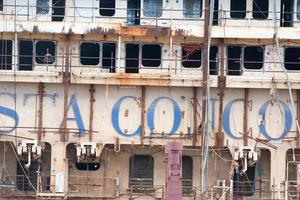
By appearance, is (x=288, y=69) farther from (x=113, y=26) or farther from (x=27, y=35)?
(x=27, y=35)

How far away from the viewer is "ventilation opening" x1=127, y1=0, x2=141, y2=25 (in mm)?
26559

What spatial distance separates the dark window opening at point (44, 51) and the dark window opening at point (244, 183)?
23.7 ft

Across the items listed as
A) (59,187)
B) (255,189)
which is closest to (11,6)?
(59,187)

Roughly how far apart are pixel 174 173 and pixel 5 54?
738 cm

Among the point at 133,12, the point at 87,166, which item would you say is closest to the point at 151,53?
the point at 133,12

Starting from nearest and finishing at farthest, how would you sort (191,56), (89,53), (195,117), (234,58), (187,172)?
(195,117), (89,53), (191,56), (234,58), (187,172)

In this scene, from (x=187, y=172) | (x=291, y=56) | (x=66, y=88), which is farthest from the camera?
(x=187, y=172)

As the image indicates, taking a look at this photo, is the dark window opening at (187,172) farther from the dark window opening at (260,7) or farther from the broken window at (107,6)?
the broken window at (107,6)

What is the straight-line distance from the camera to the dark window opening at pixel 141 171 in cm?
2645

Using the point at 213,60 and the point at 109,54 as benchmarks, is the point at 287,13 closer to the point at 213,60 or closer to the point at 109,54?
the point at 213,60

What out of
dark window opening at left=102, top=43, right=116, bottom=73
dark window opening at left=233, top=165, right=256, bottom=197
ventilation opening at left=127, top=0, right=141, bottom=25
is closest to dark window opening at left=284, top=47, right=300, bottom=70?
dark window opening at left=233, top=165, right=256, bottom=197

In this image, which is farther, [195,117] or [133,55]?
[133,55]

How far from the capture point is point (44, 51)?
2634 cm

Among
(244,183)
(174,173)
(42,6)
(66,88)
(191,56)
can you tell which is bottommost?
(244,183)
